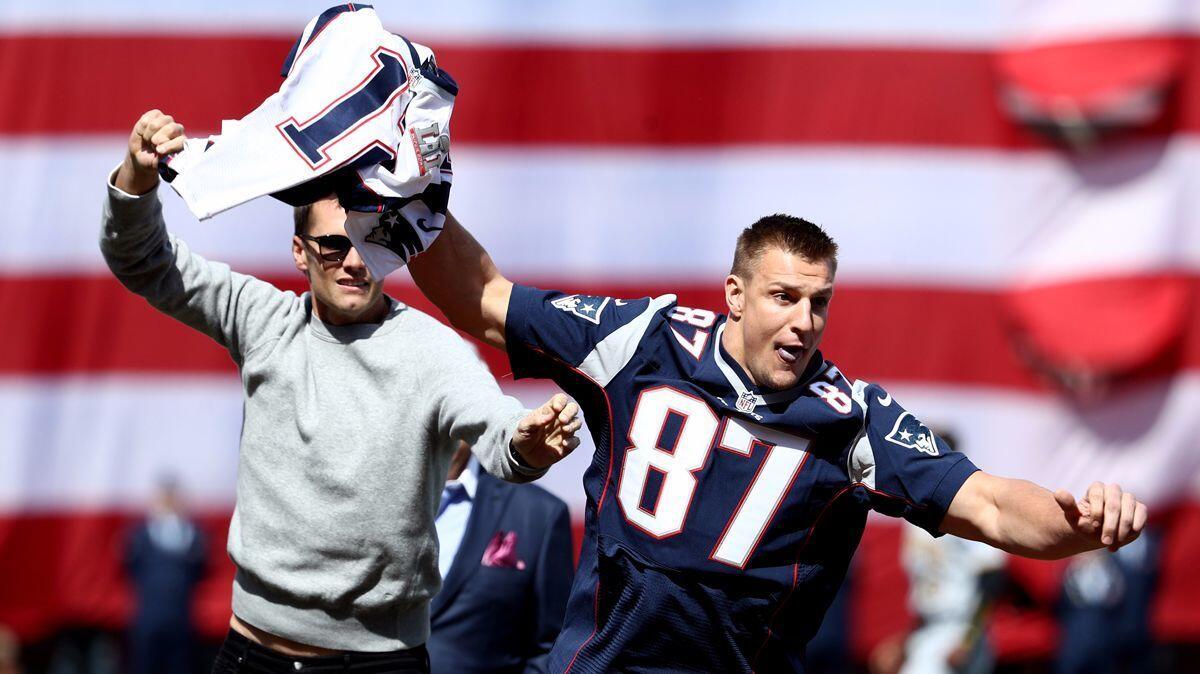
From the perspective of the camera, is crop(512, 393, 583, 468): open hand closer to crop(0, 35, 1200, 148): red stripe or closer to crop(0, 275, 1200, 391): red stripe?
crop(0, 275, 1200, 391): red stripe

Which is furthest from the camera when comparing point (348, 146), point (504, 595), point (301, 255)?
point (504, 595)

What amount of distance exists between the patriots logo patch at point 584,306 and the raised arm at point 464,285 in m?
0.11

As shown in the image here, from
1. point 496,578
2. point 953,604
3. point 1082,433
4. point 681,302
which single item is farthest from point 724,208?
point 496,578

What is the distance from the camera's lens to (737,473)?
283cm

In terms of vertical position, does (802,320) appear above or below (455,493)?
above

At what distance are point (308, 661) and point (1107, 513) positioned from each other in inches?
62.0

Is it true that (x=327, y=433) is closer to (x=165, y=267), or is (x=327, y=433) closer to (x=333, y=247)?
(x=333, y=247)

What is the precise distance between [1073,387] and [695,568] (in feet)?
17.3

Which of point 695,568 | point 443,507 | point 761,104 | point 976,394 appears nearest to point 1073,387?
point 976,394

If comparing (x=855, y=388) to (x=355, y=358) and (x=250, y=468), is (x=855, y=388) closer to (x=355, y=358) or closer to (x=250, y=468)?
(x=355, y=358)

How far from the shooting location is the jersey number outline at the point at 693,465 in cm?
279

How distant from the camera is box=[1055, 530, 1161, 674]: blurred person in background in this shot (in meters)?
7.64

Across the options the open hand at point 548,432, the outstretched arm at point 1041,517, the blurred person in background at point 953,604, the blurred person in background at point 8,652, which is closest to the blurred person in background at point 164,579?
the blurred person in background at point 8,652

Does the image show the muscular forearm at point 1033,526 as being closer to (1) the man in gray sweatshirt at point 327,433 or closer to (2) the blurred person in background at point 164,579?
(1) the man in gray sweatshirt at point 327,433
